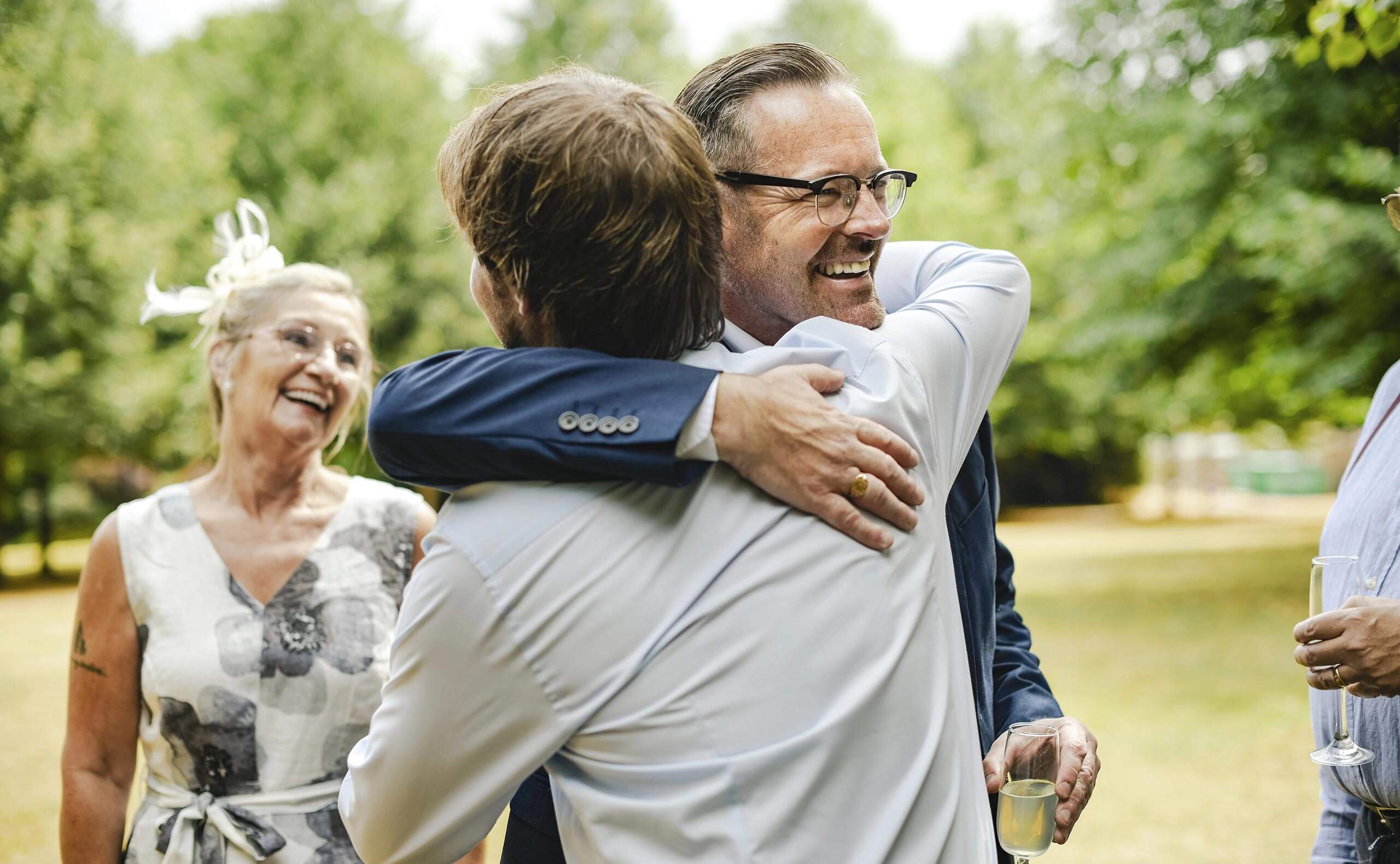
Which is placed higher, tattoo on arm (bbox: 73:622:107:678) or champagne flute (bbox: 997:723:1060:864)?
tattoo on arm (bbox: 73:622:107:678)

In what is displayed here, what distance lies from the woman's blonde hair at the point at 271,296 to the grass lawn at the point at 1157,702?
5.67 m

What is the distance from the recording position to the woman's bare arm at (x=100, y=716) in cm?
289

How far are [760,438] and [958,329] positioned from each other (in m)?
0.44

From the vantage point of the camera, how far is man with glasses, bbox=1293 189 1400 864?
2.44 metres

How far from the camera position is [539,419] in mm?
1427

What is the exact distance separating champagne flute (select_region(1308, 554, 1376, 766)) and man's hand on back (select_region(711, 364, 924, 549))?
1.51 metres

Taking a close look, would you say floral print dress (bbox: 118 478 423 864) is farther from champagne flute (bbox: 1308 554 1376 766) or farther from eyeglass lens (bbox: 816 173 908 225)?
champagne flute (bbox: 1308 554 1376 766)

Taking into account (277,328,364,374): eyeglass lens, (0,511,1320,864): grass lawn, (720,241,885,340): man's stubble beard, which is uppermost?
(277,328,364,374): eyeglass lens

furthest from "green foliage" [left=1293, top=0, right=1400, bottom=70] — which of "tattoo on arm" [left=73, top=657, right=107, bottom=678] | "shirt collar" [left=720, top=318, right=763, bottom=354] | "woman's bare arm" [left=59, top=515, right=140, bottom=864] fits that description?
"tattoo on arm" [left=73, top=657, right=107, bottom=678]

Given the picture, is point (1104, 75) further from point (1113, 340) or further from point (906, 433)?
point (906, 433)

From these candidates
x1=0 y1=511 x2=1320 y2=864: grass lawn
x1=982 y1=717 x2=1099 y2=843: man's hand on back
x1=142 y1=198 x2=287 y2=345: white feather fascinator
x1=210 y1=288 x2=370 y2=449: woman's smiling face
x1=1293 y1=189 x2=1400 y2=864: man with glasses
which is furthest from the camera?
x1=0 y1=511 x2=1320 y2=864: grass lawn

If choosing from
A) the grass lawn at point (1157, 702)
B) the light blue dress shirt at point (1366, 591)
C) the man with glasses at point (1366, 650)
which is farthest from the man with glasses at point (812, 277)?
the grass lawn at point (1157, 702)

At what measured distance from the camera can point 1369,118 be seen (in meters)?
11.2

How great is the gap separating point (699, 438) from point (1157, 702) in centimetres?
1133
